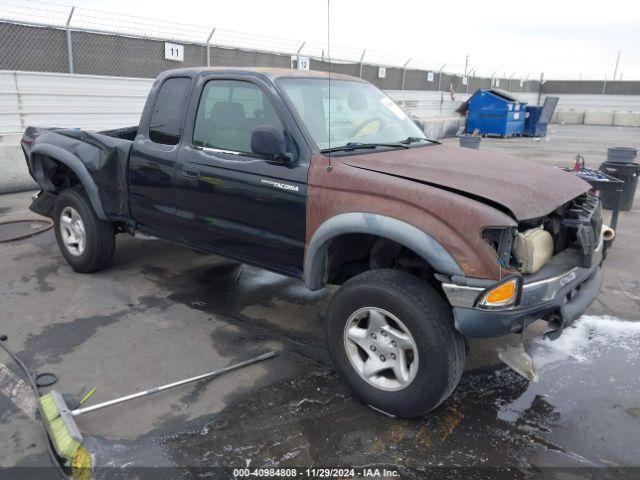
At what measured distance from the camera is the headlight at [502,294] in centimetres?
268

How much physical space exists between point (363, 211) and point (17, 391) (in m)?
2.42

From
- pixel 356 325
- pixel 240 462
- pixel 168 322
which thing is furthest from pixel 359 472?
pixel 168 322

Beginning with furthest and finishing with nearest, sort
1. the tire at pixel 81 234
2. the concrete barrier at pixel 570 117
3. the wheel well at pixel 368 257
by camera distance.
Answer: the concrete barrier at pixel 570 117, the tire at pixel 81 234, the wheel well at pixel 368 257

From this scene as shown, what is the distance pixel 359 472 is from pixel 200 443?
0.88 m

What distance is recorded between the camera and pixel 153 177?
14.4ft

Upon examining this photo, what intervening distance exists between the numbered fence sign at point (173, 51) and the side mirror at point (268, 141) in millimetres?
10617

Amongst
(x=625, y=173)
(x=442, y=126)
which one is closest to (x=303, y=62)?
(x=442, y=126)

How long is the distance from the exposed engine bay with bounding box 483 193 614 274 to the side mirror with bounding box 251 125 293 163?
55.8 inches

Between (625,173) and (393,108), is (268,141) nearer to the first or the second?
(393,108)

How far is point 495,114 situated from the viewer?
811 inches

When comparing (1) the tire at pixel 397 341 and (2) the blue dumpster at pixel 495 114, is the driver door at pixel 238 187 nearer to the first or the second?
(1) the tire at pixel 397 341

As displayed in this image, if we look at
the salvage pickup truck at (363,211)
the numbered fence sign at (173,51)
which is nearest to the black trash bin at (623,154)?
the salvage pickup truck at (363,211)

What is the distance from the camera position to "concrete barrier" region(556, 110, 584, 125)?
31.6m

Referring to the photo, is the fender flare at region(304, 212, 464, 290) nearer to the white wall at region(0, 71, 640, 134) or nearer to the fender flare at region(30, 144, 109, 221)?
the fender flare at region(30, 144, 109, 221)
